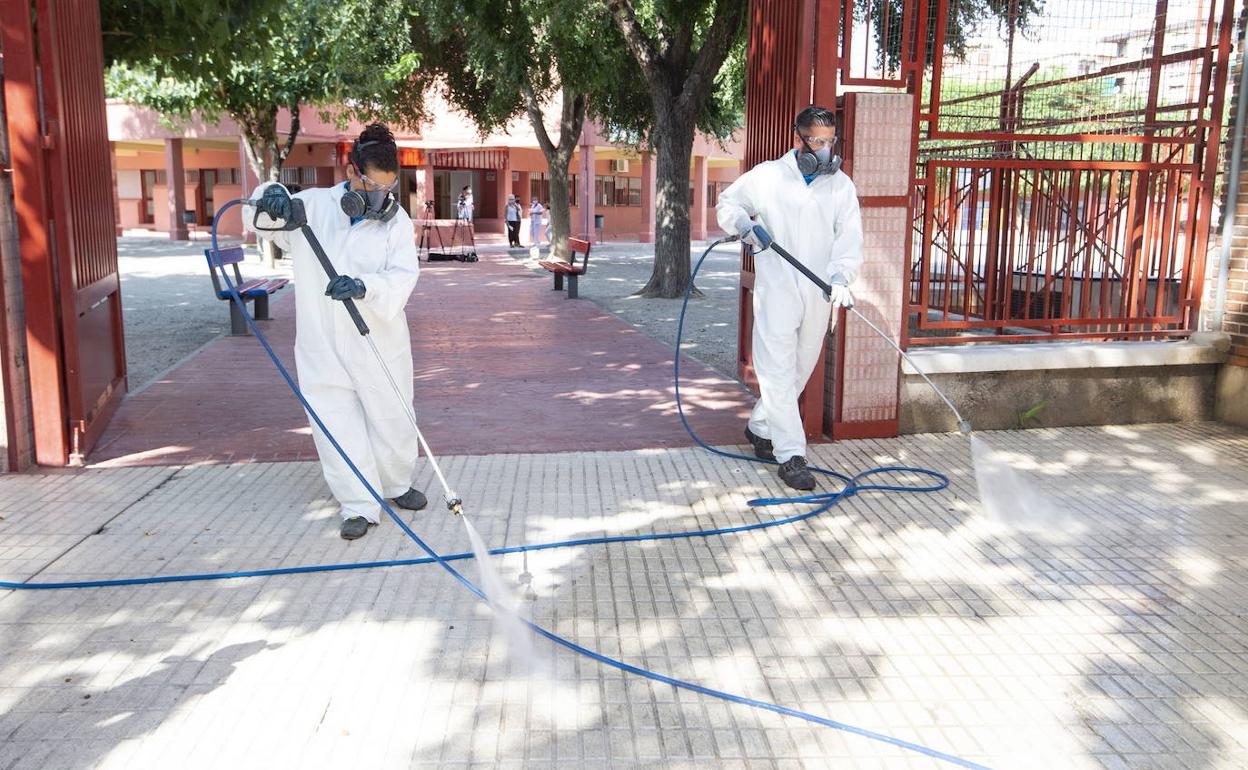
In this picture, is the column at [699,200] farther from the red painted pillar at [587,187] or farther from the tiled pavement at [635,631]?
the tiled pavement at [635,631]

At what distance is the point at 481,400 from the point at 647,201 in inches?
1037

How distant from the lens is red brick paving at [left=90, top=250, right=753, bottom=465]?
6.12 metres

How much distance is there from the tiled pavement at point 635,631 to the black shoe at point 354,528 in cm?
6

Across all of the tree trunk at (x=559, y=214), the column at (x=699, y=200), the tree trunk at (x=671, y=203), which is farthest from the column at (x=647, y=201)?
the tree trunk at (x=671, y=203)

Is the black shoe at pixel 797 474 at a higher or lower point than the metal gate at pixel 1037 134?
lower

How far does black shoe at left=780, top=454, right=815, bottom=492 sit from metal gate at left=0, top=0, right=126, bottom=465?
12.9 feet

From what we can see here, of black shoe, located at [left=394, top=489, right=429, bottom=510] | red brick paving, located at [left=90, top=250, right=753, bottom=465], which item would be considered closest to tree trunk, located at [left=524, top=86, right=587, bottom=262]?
red brick paving, located at [left=90, top=250, right=753, bottom=465]

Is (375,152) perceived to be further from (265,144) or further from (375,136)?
(265,144)

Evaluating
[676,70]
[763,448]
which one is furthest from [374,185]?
[676,70]

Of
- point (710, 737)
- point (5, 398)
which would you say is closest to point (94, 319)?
point (5, 398)

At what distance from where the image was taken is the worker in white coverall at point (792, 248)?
5246mm

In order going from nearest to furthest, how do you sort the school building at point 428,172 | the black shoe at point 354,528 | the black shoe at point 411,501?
the black shoe at point 354,528 < the black shoe at point 411,501 < the school building at point 428,172

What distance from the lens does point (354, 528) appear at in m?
4.47

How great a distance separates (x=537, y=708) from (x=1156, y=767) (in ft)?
5.77
